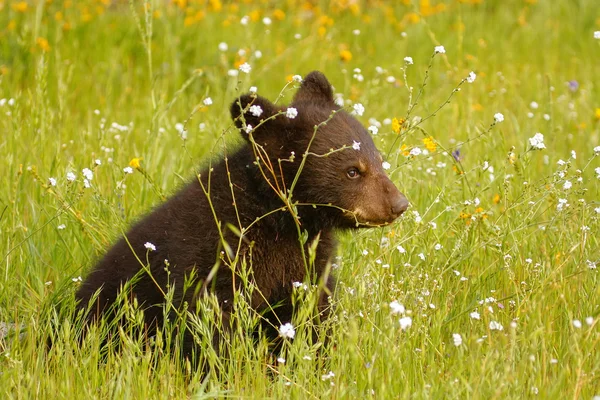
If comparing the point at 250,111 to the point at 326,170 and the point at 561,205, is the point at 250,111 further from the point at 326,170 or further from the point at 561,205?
the point at 561,205

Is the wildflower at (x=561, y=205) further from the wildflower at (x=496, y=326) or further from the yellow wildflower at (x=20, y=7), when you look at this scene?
the yellow wildflower at (x=20, y=7)

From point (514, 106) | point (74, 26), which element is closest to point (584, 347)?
point (514, 106)

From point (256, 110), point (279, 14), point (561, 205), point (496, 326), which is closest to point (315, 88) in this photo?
point (256, 110)

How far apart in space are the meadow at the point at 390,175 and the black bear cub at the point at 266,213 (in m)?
0.17

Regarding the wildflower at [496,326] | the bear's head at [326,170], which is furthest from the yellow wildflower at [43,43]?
the wildflower at [496,326]

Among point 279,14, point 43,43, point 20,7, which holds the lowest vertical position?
point 279,14

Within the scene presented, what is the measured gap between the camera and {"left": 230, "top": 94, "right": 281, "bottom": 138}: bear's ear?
3.94 meters

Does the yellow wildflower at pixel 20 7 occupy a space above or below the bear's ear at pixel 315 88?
above

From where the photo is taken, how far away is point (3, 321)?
4.54 m

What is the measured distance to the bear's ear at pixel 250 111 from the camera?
394 centimetres

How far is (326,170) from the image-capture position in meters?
4.22

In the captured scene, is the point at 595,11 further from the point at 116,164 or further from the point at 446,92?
the point at 116,164

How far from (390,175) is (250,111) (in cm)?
94

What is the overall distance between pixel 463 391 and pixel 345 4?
6942 mm
